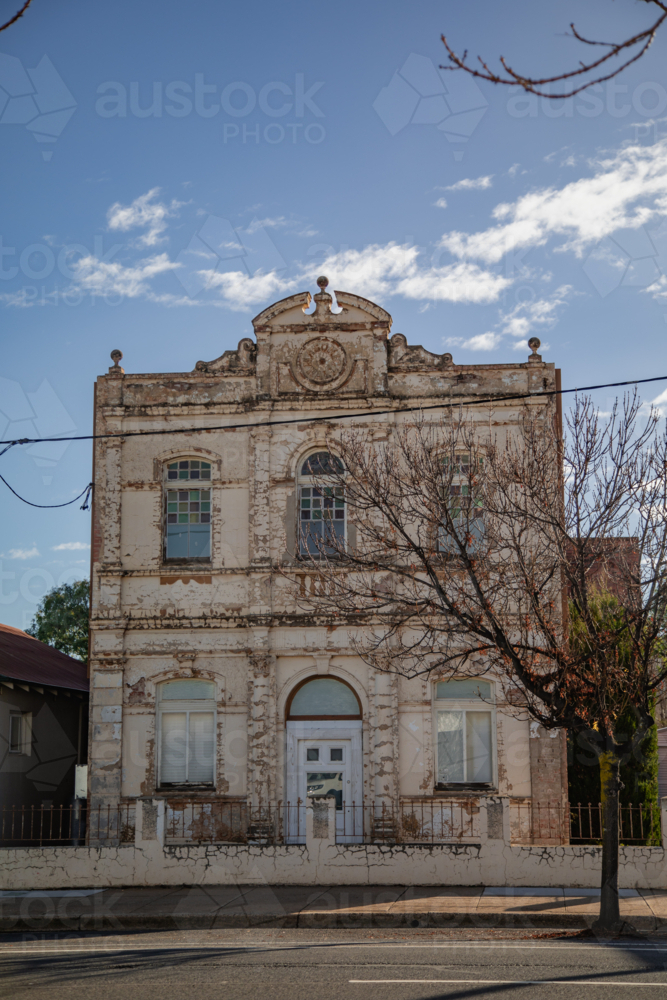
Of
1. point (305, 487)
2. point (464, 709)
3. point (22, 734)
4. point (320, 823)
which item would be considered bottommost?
point (320, 823)

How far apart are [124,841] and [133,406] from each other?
26.3ft

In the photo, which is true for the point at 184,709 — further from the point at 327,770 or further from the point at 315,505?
the point at 315,505

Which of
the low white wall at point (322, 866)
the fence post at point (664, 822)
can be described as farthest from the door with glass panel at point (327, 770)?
the fence post at point (664, 822)

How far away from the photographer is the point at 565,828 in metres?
17.5

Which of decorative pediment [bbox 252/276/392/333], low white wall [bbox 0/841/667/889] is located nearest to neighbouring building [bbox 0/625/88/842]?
low white wall [bbox 0/841/667/889]

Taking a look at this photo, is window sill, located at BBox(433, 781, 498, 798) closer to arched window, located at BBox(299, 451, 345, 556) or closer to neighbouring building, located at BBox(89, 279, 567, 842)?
neighbouring building, located at BBox(89, 279, 567, 842)

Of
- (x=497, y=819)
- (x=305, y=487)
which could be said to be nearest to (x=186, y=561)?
(x=305, y=487)

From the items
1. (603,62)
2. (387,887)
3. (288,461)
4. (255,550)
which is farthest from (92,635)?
(603,62)

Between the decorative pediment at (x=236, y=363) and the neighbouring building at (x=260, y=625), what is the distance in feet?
0.13

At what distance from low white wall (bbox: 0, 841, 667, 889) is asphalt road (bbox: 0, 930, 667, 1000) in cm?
271

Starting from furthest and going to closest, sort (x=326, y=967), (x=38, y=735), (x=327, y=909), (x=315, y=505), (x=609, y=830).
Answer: (x=38, y=735) → (x=315, y=505) → (x=327, y=909) → (x=609, y=830) → (x=326, y=967)

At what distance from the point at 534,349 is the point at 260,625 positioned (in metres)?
→ 7.26

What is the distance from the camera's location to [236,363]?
19.4 metres

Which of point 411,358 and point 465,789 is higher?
point 411,358
